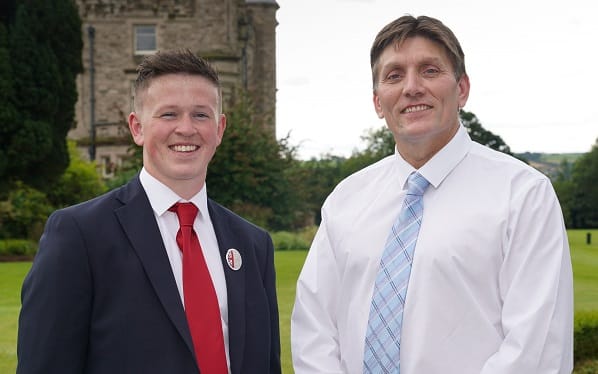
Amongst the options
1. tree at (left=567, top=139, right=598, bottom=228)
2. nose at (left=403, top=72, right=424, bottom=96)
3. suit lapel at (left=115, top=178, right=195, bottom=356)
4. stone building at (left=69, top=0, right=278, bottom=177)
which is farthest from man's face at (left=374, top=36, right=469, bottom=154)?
tree at (left=567, top=139, right=598, bottom=228)

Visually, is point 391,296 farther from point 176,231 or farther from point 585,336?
point 585,336

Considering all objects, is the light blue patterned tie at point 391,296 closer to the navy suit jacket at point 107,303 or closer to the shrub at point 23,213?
the navy suit jacket at point 107,303

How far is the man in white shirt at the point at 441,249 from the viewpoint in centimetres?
324

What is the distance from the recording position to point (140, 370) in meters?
3.28

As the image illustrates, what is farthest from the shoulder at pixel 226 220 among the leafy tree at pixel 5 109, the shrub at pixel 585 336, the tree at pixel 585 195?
the tree at pixel 585 195

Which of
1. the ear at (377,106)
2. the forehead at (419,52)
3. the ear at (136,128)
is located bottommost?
the ear at (136,128)

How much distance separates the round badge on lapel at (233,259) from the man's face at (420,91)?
91cm

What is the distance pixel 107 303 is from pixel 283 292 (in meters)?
11.8

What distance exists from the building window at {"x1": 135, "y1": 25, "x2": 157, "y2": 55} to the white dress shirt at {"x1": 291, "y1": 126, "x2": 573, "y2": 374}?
3124cm

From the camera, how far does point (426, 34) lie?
11.6ft

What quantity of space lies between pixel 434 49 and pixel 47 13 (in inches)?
818

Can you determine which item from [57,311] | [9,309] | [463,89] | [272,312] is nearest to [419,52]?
[463,89]

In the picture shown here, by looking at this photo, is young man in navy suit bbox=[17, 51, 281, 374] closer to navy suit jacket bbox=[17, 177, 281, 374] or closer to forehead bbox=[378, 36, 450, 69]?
navy suit jacket bbox=[17, 177, 281, 374]

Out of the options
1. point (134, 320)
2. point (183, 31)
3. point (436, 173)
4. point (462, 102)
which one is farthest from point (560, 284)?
point (183, 31)
